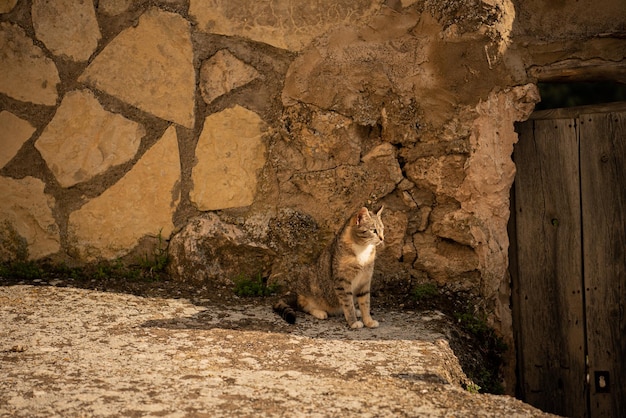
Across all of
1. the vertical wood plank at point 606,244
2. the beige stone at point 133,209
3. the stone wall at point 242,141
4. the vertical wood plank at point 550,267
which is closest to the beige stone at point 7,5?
the stone wall at point 242,141

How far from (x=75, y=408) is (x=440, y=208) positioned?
8.28 feet

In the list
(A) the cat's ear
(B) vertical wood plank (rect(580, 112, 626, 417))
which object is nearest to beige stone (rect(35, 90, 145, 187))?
(A) the cat's ear

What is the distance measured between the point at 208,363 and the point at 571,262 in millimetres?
2462

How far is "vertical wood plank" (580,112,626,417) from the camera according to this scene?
14.0ft

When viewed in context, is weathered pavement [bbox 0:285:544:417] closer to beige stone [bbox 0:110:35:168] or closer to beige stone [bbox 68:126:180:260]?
beige stone [bbox 68:126:180:260]

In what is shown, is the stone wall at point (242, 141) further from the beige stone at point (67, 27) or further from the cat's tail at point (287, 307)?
the cat's tail at point (287, 307)

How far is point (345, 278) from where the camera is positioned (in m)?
4.03

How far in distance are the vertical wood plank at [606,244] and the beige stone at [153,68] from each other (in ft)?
8.20

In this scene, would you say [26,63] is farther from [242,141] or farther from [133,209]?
[242,141]

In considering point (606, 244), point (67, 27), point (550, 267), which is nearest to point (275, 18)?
point (67, 27)

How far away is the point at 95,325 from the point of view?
3.68 meters

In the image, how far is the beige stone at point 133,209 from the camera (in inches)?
174

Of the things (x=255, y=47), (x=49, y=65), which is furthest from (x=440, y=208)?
(x=49, y=65)

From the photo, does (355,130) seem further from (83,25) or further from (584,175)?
(83,25)
